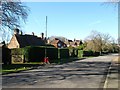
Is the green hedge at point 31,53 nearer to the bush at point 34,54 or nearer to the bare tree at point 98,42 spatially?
the bush at point 34,54

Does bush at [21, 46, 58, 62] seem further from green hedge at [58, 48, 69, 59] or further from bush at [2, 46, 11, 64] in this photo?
green hedge at [58, 48, 69, 59]

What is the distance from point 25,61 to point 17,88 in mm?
32739

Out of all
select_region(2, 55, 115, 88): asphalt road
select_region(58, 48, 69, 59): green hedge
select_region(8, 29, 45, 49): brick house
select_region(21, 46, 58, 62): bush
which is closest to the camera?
select_region(2, 55, 115, 88): asphalt road

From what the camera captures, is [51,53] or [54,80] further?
[51,53]

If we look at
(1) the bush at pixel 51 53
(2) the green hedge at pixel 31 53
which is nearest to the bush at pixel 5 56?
(2) the green hedge at pixel 31 53

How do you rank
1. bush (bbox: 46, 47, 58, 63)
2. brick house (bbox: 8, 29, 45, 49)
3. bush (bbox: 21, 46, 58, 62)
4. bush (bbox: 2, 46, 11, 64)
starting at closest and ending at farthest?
bush (bbox: 2, 46, 11, 64)
bush (bbox: 21, 46, 58, 62)
bush (bbox: 46, 47, 58, 63)
brick house (bbox: 8, 29, 45, 49)

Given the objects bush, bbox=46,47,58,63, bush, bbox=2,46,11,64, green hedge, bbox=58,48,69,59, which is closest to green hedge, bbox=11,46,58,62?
bush, bbox=46,47,58,63

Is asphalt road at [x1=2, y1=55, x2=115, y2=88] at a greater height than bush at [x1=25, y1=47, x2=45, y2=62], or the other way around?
bush at [x1=25, y1=47, x2=45, y2=62]

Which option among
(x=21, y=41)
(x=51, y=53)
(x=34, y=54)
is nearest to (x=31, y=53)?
(x=34, y=54)

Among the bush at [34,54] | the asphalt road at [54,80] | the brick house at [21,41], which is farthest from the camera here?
the brick house at [21,41]

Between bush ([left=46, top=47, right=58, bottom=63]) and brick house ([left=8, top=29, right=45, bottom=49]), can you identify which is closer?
bush ([left=46, top=47, right=58, bottom=63])

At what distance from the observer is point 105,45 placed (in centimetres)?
12575

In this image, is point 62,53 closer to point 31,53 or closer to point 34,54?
point 34,54

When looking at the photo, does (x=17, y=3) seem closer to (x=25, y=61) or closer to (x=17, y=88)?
(x=25, y=61)
